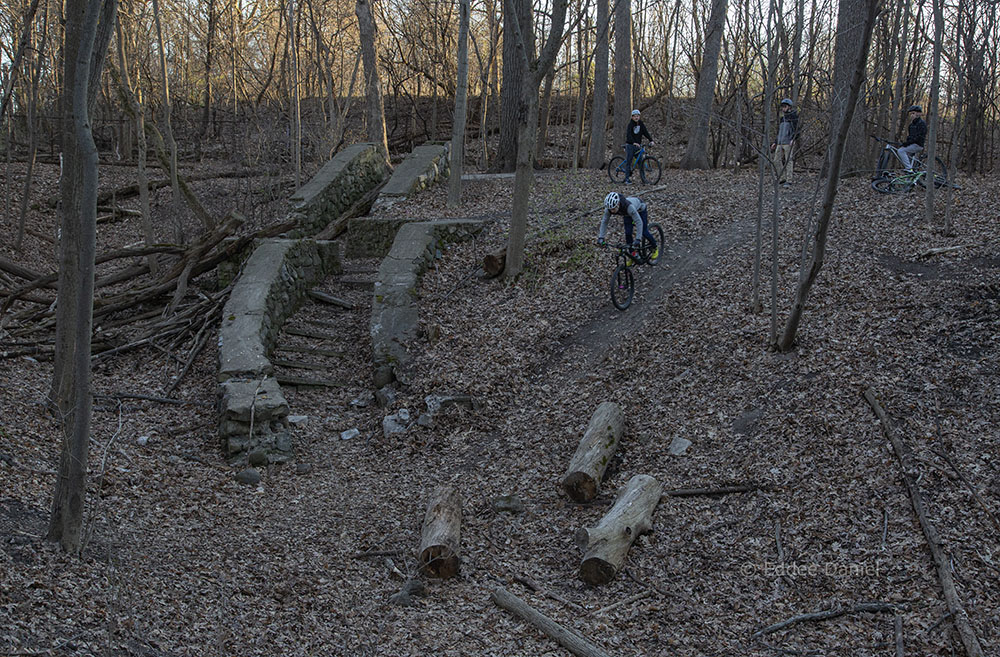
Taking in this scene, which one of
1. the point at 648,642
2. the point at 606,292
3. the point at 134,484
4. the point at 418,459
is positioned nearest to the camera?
the point at 648,642

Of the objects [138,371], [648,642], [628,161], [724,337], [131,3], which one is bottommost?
[648,642]

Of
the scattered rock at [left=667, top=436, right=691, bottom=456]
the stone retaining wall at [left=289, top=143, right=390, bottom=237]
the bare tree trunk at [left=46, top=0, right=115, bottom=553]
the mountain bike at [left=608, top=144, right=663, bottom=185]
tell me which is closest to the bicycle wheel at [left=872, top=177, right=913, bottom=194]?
the mountain bike at [left=608, top=144, right=663, bottom=185]

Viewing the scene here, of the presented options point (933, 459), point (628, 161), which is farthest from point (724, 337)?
point (628, 161)

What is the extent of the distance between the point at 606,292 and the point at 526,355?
1.83 m

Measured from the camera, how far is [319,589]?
532 centimetres

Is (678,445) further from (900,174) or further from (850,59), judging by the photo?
(850,59)

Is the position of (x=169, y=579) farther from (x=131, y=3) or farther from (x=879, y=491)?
(x=131, y=3)

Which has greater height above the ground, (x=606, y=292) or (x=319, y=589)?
(x=606, y=292)

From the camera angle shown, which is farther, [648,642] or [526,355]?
[526,355]

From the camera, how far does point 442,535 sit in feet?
19.2

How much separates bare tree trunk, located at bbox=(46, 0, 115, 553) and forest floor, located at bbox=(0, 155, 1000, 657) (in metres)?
0.19

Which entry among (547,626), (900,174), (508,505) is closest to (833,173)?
(508,505)

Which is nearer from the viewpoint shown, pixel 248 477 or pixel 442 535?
pixel 442 535

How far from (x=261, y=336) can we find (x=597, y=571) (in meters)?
5.98
